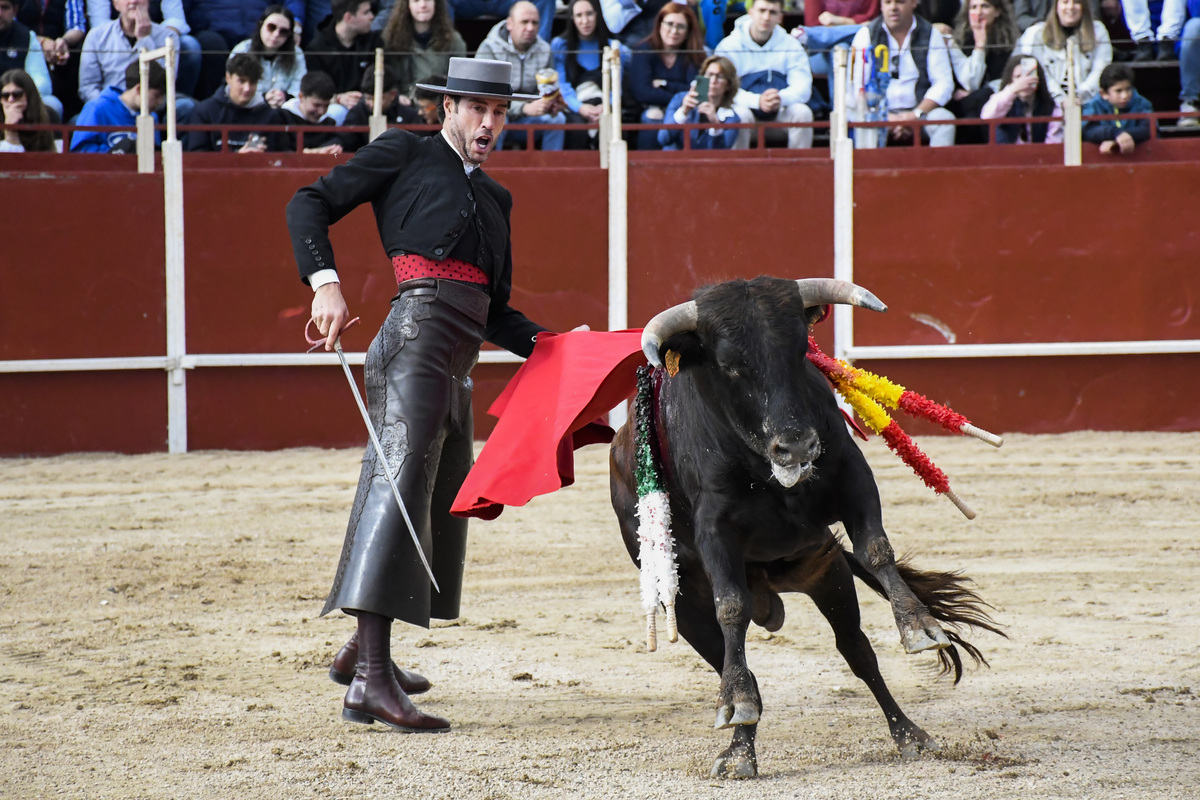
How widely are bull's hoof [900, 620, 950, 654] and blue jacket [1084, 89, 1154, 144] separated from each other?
7.04m

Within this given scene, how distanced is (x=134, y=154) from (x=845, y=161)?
481 centimetres

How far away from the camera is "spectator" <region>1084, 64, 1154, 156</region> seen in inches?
342

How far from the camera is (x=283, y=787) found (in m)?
2.90

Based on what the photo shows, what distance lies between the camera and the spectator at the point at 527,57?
347 inches

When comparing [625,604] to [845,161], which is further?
[845,161]

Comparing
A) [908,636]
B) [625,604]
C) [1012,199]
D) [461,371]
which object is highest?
[1012,199]

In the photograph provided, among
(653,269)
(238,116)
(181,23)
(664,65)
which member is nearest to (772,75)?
(664,65)

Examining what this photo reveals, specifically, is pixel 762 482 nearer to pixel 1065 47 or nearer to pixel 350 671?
pixel 350 671

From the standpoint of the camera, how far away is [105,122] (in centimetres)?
884

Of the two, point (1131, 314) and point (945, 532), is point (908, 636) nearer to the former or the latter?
point (945, 532)

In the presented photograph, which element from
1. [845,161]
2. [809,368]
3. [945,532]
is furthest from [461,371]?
[845,161]

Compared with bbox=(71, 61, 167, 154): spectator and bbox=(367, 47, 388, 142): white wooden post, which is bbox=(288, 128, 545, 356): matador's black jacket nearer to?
bbox=(367, 47, 388, 142): white wooden post

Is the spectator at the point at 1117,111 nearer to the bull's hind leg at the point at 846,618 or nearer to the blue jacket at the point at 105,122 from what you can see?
the blue jacket at the point at 105,122

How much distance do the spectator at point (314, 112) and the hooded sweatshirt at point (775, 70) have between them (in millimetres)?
2675
